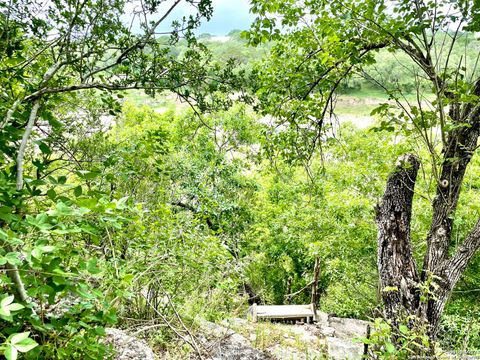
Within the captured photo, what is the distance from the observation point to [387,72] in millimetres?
3068

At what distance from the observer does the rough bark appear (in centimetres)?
310

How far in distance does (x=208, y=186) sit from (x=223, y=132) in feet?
11.6

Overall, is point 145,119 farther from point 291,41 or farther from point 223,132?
point 291,41

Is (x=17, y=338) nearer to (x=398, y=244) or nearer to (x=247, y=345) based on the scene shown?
(x=398, y=244)

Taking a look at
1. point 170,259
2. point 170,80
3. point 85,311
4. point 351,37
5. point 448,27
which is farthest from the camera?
point 170,259

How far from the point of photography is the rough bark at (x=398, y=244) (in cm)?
310

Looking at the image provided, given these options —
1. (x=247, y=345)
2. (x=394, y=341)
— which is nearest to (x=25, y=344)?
(x=394, y=341)

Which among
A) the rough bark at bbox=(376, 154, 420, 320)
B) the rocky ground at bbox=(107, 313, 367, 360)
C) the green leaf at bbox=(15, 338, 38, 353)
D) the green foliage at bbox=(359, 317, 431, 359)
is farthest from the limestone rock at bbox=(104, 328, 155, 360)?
the rough bark at bbox=(376, 154, 420, 320)

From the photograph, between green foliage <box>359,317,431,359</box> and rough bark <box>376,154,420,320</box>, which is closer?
green foliage <box>359,317,431,359</box>

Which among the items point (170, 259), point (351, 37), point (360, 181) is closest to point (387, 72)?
point (351, 37)

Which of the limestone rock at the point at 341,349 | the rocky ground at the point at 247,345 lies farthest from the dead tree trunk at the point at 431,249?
the limestone rock at the point at 341,349

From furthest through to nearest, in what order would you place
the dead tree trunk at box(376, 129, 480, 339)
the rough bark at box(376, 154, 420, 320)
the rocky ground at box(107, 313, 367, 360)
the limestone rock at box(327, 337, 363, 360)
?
the limestone rock at box(327, 337, 363, 360) → the rough bark at box(376, 154, 420, 320) → the dead tree trunk at box(376, 129, 480, 339) → the rocky ground at box(107, 313, 367, 360)

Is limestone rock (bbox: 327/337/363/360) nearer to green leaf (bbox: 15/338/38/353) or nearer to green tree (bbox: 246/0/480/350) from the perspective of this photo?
green tree (bbox: 246/0/480/350)

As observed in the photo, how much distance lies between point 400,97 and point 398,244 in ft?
4.76
